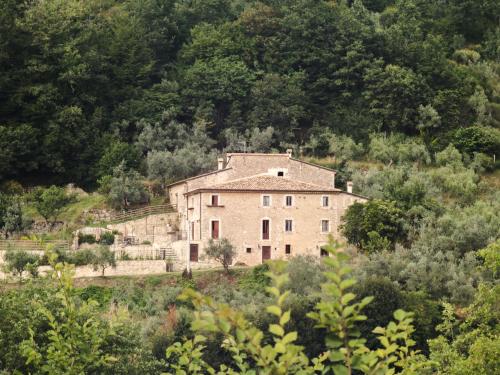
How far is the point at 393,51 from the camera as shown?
231 feet

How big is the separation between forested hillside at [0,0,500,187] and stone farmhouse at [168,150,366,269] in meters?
6.94

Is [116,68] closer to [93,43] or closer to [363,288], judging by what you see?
[93,43]

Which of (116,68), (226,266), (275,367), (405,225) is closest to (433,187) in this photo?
(405,225)

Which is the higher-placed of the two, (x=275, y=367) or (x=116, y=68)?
(x=116, y=68)

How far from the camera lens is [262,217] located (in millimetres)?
53125

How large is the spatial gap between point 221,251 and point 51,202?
333 inches

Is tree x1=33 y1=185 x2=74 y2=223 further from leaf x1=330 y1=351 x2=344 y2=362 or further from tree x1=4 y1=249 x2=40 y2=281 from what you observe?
leaf x1=330 y1=351 x2=344 y2=362

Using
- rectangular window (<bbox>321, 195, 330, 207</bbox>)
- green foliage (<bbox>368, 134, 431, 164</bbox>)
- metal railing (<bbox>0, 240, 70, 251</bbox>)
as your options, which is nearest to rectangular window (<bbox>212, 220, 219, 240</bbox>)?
rectangular window (<bbox>321, 195, 330, 207</bbox>)

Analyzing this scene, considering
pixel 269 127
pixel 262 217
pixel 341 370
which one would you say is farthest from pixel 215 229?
pixel 341 370

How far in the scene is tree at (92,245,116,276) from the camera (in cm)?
5084

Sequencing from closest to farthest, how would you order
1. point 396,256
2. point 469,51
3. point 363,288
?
point 363,288 < point 396,256 < point 469,51

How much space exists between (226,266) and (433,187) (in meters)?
11.6

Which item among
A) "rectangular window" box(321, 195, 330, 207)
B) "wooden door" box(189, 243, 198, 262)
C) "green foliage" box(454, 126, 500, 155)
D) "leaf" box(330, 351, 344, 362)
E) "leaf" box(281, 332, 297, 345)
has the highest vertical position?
"green foliage" box(454, 126, 500, 155)

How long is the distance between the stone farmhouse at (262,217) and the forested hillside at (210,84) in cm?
694
